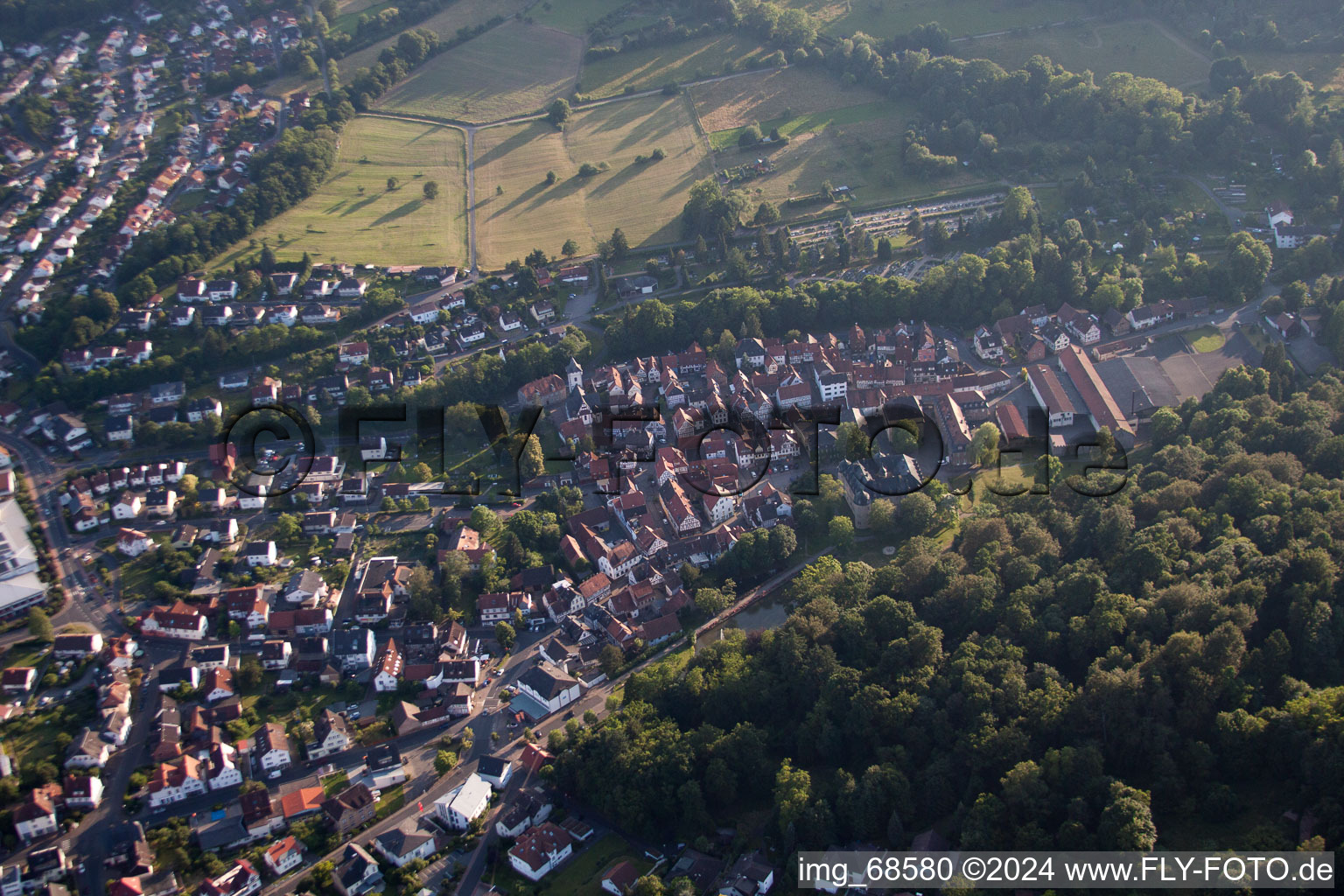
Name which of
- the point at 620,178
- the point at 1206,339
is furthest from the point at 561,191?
the point at 1206,339

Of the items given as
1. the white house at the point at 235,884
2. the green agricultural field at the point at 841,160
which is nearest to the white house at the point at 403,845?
the white house at the point at 235,884

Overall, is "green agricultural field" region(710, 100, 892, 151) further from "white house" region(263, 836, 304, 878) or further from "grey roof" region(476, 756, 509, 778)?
"white house" region(263, 836, 304, 878)

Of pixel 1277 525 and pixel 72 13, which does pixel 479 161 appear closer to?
pixel 72 13

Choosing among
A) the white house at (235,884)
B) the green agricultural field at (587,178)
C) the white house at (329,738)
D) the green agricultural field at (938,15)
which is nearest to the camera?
the white house at (235,884)

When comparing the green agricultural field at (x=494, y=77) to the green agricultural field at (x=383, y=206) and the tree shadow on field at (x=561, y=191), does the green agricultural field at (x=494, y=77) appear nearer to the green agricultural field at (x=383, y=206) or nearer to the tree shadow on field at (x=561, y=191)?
the green agricultural field at (x=383, y=206)

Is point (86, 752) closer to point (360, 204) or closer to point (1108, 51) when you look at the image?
point (360, 204)

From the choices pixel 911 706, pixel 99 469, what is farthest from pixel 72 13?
pixel 911 706

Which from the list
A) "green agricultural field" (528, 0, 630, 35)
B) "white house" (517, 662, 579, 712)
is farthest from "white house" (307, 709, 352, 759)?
"green agricultural field" (528, 0, 630, 35)
